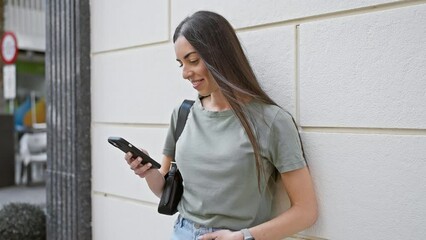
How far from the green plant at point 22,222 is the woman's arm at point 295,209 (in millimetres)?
2783

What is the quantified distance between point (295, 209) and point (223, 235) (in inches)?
13.8

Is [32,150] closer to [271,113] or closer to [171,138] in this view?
[171,138]

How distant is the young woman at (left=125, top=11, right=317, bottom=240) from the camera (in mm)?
1906

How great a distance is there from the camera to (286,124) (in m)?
1.96

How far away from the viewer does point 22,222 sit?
3896 mm

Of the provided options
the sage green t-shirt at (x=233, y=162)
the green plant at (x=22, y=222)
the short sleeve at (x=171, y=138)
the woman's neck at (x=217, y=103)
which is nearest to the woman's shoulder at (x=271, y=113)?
the sage green t-shirt at (x=233, y=162)

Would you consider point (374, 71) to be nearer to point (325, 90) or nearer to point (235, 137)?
point (325, 90)

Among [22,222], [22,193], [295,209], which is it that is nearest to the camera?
[295,209]

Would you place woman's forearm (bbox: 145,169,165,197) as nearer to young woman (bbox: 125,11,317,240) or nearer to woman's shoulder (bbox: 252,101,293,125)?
young woman (bbox: 125,11,317,240)

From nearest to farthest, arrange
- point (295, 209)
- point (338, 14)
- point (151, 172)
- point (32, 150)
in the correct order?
point (295, 209) < point (338, 14) < point (151, 172) < point (32, 150)

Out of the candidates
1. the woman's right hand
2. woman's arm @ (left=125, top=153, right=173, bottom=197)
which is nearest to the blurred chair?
woman's arm @ (left=125, top=153, right=173, bottom=197)

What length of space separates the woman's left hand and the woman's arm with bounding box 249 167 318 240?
111 millimetres

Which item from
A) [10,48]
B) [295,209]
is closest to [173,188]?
[295,209]

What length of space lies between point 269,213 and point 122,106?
158 cm
